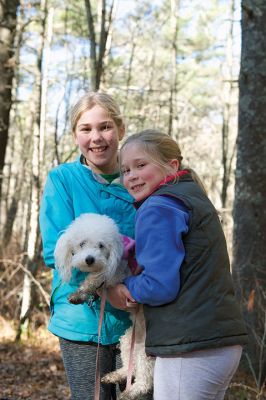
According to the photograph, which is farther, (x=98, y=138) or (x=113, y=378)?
(x=98, y=138)

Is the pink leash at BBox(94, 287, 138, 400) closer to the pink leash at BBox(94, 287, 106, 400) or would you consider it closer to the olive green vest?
the pink leash at BBox(94, 287, 106, 400)

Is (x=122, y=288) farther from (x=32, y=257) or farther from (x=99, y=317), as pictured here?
(x=32, y=257)

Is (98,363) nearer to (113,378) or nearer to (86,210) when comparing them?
(113,378)

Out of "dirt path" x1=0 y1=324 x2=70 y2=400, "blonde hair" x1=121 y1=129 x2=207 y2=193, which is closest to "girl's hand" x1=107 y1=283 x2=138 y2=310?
"blonde hair" x1=121 y1=129 x2=207 y2=193

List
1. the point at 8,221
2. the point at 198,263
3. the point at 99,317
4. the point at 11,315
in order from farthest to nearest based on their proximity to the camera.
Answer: the point at 8,221
the point at 11,315
the point at 99,317
the point at 198,263

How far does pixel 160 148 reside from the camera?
2514 mm

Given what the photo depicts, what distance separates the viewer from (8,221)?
1384 centimetres

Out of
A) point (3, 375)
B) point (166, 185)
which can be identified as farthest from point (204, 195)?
point (3, 375)

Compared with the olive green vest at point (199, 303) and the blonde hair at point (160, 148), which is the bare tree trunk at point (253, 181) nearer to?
the blonde hair at point (160, 148)

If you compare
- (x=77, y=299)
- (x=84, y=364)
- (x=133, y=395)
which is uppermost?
(x=77, y=299)

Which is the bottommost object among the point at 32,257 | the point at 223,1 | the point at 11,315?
the point at 11,315

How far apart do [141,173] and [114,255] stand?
43 cm

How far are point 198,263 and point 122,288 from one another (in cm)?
44

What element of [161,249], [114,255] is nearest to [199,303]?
[161,249]
